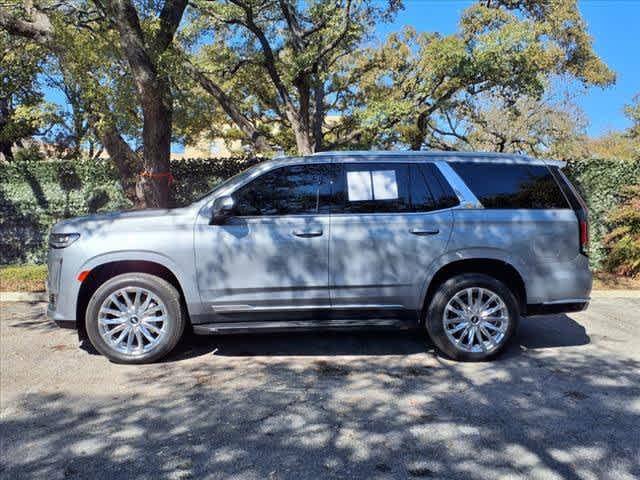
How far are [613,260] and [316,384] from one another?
7.83 meters

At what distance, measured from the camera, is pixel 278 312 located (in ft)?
16.2

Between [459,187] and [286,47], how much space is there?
952 cm

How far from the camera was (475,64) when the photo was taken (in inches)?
416

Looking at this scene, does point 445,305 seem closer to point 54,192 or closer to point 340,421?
point 340,421

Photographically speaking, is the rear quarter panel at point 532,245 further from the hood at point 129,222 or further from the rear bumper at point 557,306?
the hood at point 129,222

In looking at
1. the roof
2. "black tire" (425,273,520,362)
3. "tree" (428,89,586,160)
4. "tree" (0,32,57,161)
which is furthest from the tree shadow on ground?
"tree" (428,89,586,160)

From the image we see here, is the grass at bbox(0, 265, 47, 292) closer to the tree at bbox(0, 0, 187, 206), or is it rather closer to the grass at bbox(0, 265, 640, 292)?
the grass at bbox(0, 265, 640, 292)

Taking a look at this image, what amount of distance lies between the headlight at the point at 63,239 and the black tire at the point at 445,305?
3.34m

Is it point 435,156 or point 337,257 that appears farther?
point 435,156

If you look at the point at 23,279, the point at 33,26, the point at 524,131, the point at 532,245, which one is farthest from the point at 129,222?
the point at 524,131

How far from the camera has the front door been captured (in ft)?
16.0

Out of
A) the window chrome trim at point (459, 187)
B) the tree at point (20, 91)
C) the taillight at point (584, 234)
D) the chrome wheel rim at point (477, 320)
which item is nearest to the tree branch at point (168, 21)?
the tree at point (20, 91)

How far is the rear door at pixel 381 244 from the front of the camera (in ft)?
16.2

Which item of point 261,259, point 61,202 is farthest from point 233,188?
point 61,202
